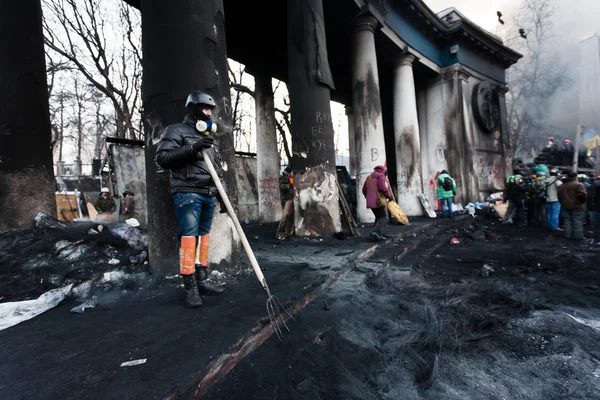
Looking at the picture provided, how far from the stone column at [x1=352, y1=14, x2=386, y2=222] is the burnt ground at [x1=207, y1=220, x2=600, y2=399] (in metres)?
5.66

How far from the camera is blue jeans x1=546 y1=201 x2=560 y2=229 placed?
914 cm

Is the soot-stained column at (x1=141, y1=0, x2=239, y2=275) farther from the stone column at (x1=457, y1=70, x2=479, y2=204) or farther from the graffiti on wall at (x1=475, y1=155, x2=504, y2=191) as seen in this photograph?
the graffiti on wall at (x1=475, y1=155, x2=504, y2=191)

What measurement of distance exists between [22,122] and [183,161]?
472cm

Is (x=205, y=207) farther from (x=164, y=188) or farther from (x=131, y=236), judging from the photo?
(x=131, y=236)

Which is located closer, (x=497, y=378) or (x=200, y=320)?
(x=497, y=378)

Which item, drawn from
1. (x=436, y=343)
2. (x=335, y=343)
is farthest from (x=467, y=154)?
(x=335, y=343)

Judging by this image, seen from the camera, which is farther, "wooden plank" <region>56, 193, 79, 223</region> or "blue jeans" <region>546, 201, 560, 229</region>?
"wooden plank" <region>56, 193, 79, 223</region>

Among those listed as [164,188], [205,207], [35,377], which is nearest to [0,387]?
[35,377]

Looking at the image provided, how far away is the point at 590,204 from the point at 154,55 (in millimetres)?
12725

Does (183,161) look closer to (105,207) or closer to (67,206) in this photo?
(105,207)

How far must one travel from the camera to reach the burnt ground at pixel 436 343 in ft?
6.15

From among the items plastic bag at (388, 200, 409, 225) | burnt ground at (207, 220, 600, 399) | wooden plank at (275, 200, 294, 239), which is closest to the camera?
burnt ground at (207, 220, 600, 399)

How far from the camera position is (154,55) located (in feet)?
12.2

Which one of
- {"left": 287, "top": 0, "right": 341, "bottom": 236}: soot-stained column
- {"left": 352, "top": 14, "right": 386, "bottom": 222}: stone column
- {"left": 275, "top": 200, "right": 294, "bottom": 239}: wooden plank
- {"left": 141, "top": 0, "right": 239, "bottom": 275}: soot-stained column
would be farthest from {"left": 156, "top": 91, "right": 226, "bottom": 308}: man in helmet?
{"left": 352, "top": 14, "right": 386, "bottom": 222}: stone column
